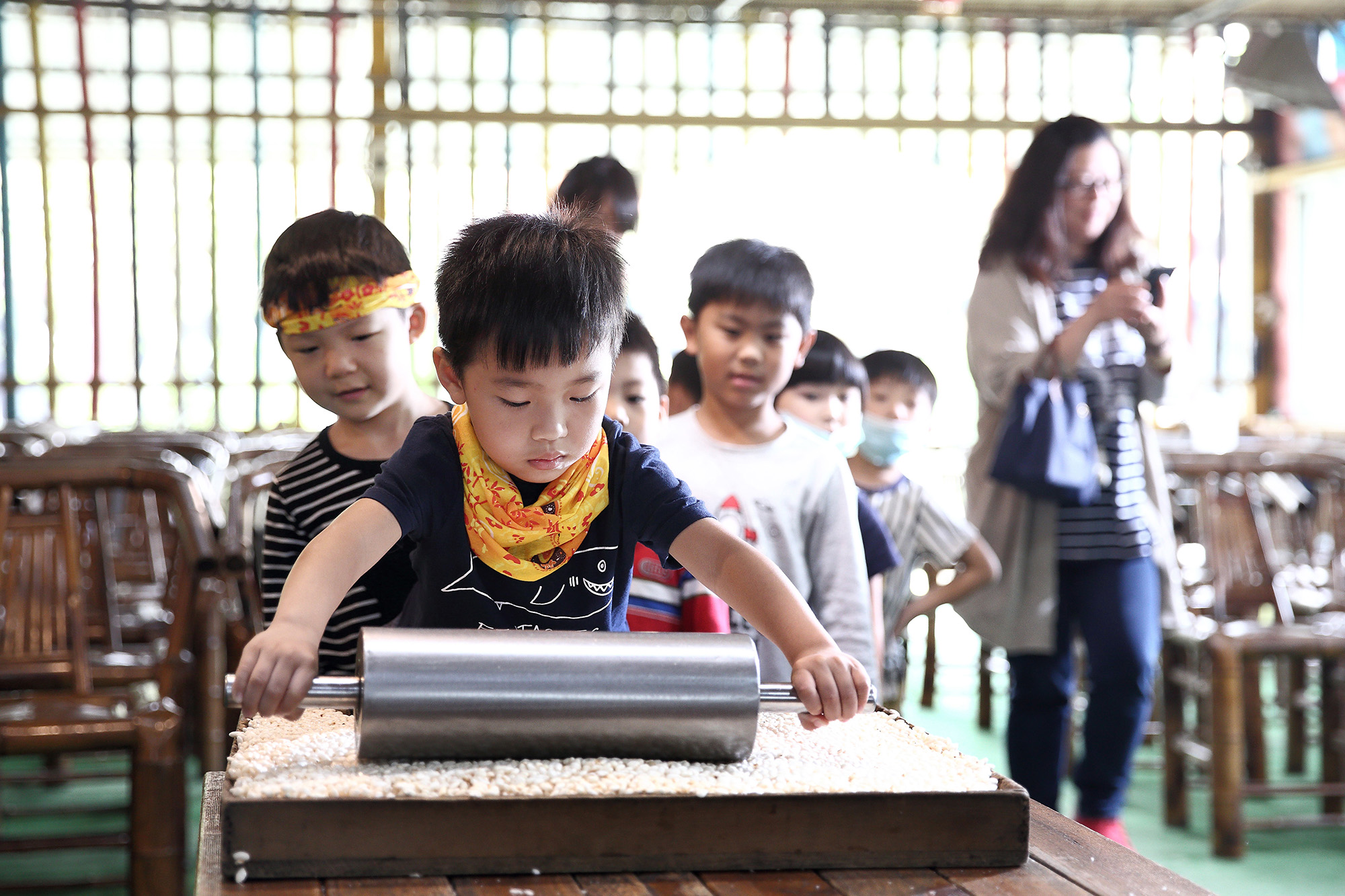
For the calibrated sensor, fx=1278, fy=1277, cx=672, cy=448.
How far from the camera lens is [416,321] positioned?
4.99ft

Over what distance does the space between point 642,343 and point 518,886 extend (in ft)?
3.13

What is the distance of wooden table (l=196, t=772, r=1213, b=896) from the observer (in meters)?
0.73

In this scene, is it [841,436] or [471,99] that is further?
[471,99]

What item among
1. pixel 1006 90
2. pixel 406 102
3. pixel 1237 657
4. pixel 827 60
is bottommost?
pixel 1237 657

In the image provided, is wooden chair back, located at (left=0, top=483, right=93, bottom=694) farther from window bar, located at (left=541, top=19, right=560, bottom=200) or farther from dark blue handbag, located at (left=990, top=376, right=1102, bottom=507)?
window bar, located at (left=541, top=19, right=560, bottom=200)

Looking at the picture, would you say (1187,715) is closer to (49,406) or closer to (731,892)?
(731,892)

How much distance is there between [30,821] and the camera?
9.92ft

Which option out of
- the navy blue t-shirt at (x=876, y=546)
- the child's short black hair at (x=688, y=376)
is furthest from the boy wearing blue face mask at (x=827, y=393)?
the navy blue t-shirt at (x=876, y=546)

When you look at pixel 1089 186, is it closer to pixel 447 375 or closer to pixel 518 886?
pixel 447 375

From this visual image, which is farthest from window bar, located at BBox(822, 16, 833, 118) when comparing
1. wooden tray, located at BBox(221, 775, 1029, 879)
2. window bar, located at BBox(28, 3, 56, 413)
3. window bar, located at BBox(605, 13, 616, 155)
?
wooden tray, located at BBox(221, 775, 1029, 879)

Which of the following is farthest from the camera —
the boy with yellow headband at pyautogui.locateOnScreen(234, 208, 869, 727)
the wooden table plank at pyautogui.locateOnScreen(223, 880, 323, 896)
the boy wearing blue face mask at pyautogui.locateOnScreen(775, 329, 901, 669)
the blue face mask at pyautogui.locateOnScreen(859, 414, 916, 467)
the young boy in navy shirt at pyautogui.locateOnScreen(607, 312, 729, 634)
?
the blue face mask at pyautogui.locateOnScreen(859, 414, 916, 467)

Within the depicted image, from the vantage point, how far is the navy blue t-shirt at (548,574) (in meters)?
1.06

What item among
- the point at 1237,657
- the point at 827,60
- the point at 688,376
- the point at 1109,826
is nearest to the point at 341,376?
the point at 688,376

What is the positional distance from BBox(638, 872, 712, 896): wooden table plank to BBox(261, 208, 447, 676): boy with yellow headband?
621 mm
